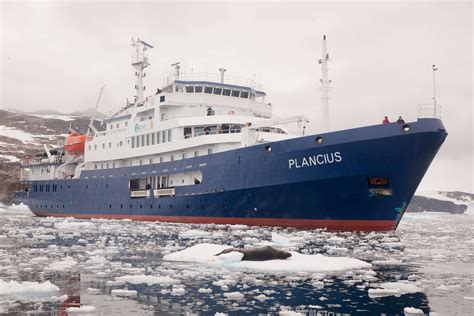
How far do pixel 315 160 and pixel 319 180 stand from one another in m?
0.95

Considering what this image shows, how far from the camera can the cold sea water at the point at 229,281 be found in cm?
731

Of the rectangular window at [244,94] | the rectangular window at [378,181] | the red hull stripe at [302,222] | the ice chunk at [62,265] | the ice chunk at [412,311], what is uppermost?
the rectangular window at [244,94]

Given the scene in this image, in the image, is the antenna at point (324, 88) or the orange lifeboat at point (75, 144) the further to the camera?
the orange lifeboat at point (75, 144)

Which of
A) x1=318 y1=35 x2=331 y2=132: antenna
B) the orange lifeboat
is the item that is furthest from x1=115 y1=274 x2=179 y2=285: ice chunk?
the orange lifeboat

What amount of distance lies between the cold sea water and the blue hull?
517 centimetres

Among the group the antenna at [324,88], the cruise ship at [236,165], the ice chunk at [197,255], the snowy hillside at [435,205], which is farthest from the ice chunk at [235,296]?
the snowy hillside at [435,205]

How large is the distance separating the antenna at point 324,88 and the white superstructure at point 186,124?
1.39m

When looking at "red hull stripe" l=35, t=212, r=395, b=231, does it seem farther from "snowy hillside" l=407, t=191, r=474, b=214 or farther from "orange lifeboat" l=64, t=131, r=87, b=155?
"snowy hillside" l=407, t=191, r=474, b=214

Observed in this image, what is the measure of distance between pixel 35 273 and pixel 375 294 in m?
7.24

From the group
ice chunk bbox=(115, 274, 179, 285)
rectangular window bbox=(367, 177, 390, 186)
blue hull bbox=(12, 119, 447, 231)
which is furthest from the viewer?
rectangular window bbox=(367, 177, 390, 186)

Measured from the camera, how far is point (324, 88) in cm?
2491

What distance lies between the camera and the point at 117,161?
35.6 metres

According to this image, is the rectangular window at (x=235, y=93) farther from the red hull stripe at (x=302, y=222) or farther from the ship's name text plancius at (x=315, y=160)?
the ship's name text plancius at (x=315, y=160)

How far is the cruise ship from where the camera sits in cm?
2100
